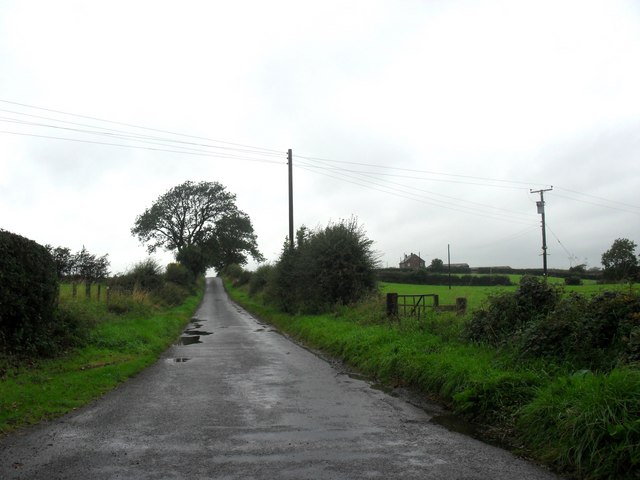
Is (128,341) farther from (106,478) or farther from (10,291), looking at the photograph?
(106,478)

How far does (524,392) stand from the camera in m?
6.90

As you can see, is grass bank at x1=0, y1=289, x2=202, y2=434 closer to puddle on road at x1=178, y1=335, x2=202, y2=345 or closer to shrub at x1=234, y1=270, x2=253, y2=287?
puddle on road at x1=178, y1=335, x2=202, y2=345

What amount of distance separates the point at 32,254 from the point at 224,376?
529 cm

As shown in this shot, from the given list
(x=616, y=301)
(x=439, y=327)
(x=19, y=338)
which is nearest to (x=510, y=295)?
(x=439, y=327)

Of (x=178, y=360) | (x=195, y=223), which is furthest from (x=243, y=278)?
(x=178, y=360)

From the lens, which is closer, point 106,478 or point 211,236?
point 106,478

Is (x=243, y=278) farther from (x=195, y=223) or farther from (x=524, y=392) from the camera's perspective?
(x=524, y=392)

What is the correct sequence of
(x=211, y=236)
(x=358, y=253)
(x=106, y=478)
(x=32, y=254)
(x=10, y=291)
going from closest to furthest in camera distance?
(x=106, y=478)
(x=10, y=291)
(x=32, y=254)
(x=358, y=253)
(x=211, y=236)

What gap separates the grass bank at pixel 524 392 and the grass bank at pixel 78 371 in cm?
542

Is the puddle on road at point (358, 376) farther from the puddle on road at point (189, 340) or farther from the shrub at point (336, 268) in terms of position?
the shrub at point (336, 268)

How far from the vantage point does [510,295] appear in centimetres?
1073

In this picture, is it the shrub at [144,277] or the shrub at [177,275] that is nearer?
the shrub at [144,277]

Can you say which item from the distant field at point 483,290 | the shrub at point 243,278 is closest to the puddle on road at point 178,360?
the distant field at point 483,290

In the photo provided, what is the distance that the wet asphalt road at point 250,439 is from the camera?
4957mm
